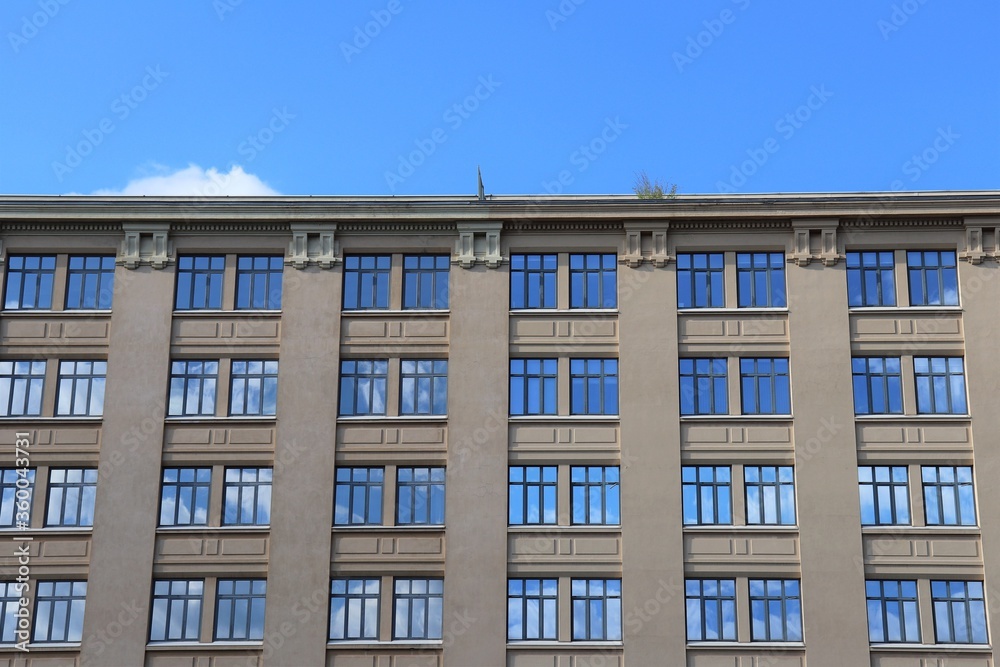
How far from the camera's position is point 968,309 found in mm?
34844

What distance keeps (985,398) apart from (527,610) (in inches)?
512

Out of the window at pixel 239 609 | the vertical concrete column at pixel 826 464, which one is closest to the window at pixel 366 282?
the window at pixel 239 609

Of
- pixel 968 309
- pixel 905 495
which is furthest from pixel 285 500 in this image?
pixel 968 309

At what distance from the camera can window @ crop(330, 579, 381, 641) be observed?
32875 millimetres

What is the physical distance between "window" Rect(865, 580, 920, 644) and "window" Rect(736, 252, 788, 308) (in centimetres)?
774

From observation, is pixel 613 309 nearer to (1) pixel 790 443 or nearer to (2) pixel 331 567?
(1) pixel 790 443

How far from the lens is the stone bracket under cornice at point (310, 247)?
35719mm

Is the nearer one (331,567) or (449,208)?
(331,567)

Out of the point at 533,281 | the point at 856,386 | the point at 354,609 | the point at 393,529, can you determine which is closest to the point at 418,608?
the point at 354,609

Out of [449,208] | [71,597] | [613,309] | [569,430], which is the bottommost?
[71,597]

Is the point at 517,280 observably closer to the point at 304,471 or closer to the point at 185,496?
the point at 304,471

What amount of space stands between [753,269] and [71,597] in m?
19.7

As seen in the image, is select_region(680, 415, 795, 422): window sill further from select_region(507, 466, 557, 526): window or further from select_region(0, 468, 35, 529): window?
select_region(0, 468, 35, 529): window

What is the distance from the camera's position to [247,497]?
3403 centimetres
